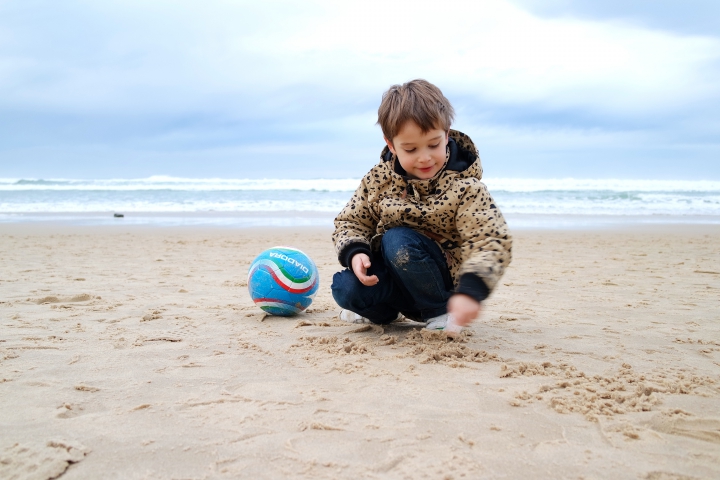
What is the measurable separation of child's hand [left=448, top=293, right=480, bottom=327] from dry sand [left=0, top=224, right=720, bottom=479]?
274mm

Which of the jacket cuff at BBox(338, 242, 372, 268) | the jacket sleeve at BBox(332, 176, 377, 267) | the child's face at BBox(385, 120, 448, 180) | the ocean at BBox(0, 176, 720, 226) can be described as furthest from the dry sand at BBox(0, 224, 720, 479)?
the ocean at BBox(0, 176, 720, 226)

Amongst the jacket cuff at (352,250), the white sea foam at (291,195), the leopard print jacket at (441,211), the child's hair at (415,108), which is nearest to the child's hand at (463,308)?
the leopard print jacket at (441,211)

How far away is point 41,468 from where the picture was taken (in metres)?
1.83

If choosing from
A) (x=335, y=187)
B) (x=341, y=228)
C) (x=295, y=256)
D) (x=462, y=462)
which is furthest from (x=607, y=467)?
(x=335, y=187)

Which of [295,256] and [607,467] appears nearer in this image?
[607,467]

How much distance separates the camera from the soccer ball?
159 inches

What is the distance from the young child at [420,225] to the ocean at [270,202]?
1079 centimetres

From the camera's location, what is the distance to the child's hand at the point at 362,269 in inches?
124

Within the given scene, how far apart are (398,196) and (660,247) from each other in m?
7.28

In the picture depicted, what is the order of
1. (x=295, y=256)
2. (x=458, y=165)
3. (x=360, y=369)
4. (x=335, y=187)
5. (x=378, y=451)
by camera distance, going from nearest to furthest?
(x=378, y=451) → (x=360, y=369) → (x=458, y=165) → (x=295, y=256) → (x=335, y=187)

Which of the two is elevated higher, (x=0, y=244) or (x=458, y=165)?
(x=458, y=165)

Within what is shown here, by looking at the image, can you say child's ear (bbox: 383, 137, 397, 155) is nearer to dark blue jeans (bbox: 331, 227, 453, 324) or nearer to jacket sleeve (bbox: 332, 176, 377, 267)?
jacket sleeve (bbox: 332, 176, 377, 267)

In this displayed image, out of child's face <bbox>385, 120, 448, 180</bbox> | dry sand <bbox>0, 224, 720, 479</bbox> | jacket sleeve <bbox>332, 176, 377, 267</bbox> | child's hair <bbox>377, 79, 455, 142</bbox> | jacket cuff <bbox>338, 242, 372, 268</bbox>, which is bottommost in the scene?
dry sand <bbox>0, 224, 720, 479</bbox>

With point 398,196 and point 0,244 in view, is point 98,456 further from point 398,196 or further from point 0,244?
point 0,244
